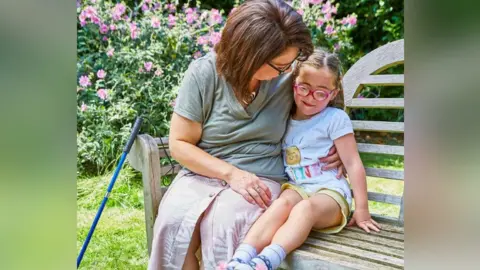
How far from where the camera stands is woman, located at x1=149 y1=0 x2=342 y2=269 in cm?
159

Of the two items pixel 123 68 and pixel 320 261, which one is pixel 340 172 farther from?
pixel 123 68

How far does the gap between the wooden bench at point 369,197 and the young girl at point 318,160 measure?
0.08 m

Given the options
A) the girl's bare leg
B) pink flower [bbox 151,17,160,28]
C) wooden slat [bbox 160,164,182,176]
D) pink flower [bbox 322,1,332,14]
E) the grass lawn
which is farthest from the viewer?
pink flower [bbox 322,1,332,14]

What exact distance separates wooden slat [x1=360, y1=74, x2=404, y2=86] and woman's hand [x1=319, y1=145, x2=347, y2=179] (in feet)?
1.35

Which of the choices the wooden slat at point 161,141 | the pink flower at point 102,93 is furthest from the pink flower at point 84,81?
the wooden slat at point 161,141

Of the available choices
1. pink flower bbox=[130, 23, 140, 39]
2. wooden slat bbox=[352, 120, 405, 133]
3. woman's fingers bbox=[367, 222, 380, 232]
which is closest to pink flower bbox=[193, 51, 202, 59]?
pink flower bbox=[130, 23, 140, 39]

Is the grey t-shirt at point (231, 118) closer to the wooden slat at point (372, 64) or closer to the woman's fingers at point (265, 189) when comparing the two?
the woman's fingers at point (265, 189)

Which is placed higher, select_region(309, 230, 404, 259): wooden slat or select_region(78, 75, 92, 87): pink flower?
select_region(78, 75, 92, 87): pink flower

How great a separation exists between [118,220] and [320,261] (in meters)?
1.90

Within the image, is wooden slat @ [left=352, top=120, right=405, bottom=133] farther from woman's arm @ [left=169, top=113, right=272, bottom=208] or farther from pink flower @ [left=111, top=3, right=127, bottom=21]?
pink flower @ [left=111, top=3, right=127, bottom=21]

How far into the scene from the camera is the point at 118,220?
121 inches

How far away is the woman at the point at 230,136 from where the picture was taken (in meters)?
1.59
